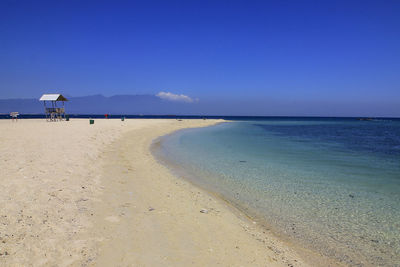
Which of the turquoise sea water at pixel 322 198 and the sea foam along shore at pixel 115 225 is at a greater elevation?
the sea foam along shore at pixel 115 225

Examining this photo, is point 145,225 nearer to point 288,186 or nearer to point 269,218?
point 269,218

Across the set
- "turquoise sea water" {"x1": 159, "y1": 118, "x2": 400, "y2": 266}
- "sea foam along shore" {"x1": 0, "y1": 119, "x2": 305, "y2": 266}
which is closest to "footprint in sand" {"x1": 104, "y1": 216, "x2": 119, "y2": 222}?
"sea foam along shore" {"x1": 0, "y1": 119, "x2": 305, "y2": 266}

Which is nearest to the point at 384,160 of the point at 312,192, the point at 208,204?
the point at 312,192

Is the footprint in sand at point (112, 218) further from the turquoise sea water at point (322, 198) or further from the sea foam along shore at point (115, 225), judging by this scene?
the turquoise sea water at point (322, 198)

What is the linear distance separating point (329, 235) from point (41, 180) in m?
8.50

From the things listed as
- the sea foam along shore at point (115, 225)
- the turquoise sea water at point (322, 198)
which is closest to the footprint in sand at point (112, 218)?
the sea foam along shore at point (115, 225)

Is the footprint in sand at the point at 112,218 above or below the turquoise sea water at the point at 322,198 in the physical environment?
above

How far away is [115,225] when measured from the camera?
5145 mm

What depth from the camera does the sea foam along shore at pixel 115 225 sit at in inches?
159

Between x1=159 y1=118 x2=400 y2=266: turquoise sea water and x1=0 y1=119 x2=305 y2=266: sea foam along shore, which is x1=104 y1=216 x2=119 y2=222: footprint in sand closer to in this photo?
x1=0 y1=119 x2=305 y2=266: sea foam along shore

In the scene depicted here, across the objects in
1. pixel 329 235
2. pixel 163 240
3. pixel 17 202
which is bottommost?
pixel 329 235

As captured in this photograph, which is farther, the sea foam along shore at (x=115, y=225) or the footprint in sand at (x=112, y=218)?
the footprint in sand at (x=112, y=218)

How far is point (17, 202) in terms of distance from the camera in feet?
18.1

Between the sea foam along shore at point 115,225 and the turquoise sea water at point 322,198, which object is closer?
the sea foam along shore at point 115,225
